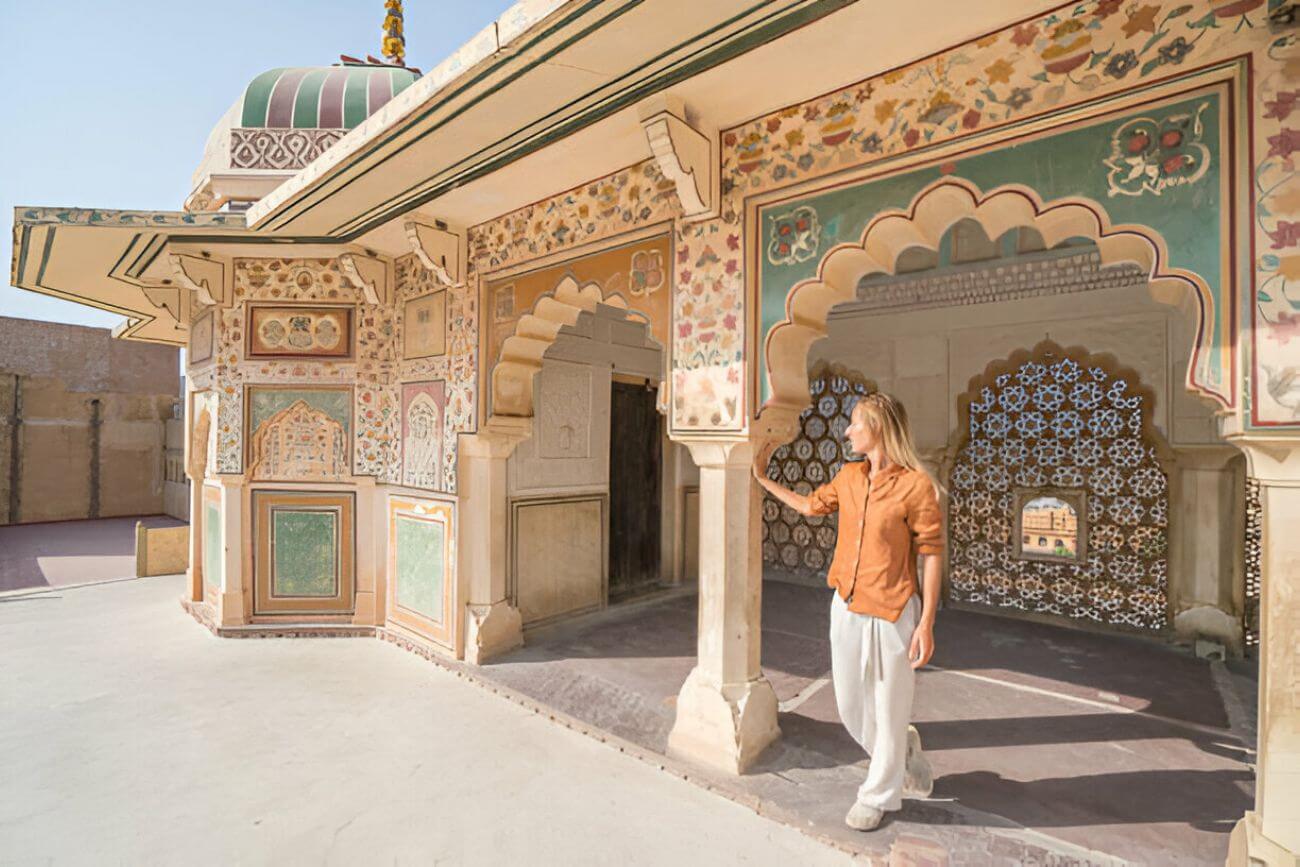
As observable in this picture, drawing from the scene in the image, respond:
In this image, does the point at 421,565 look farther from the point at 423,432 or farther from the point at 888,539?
the point at 888,539

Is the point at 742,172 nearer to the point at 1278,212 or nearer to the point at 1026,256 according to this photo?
the point at 1278,212

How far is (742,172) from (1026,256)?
3702mm

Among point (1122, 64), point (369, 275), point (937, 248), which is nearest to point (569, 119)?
point (937, 248)

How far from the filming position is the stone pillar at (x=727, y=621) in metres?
3.08

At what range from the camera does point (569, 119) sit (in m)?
3.02

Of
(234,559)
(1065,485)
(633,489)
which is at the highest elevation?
(1065,485)

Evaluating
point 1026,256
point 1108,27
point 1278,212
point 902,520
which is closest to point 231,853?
point 902,520

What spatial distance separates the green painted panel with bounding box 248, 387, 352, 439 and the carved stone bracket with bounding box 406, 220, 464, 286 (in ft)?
4.96

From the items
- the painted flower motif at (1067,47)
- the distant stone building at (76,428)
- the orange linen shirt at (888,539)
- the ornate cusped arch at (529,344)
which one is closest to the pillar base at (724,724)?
the orange linen shirt at (888,539)

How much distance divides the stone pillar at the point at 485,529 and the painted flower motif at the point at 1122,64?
12.0ft

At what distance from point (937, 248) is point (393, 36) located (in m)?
5.47

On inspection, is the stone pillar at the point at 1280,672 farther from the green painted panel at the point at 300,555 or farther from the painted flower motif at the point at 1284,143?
the green painted panel at the point at 300,555

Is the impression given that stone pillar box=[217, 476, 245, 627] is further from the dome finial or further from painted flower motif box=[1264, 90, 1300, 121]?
painted flower motif box=[1264, 90, 1300, 121]

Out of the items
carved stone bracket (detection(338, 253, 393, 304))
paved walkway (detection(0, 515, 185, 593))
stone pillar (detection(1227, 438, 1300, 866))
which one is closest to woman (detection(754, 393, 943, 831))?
stone pillar (detection(1227, 438, 1300, 866))
